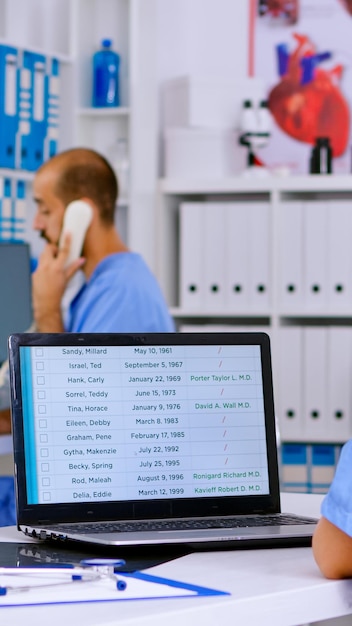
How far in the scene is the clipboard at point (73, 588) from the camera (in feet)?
3.75

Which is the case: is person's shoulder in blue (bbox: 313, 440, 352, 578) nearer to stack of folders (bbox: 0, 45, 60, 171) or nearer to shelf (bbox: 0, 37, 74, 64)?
stack of folders (bbox: 0, 45, 60, 171)

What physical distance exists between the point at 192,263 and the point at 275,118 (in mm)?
753

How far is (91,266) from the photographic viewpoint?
10.9 ft

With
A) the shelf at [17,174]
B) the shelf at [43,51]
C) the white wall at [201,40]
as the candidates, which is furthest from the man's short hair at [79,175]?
the white wall at [201,40]

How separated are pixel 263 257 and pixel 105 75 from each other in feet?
3.14

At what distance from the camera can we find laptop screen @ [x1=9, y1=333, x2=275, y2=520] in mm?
1513

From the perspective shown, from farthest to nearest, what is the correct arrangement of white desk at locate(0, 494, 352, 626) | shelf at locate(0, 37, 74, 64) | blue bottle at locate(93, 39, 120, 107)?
blue bottle at locate(93, 39, 120, 107), shelf at locate(0, 37, 74, 64), white desk at locate(0, 494, 352, 626)

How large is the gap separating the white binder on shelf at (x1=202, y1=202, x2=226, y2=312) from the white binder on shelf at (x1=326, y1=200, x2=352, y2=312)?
405 millimetres

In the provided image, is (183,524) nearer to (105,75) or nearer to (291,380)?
(291,380)

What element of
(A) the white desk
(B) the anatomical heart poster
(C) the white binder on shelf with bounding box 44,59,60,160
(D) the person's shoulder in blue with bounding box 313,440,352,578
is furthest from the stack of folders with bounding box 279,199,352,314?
(D) the person's shoulder in blue with bounding box 313,440,352,578

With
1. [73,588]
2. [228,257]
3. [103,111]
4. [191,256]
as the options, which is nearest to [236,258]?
[228,257]

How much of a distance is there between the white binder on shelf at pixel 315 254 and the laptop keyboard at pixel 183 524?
2703 mm

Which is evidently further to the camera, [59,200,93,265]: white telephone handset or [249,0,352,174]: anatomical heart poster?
[249,0,352,174]: anatomical heart poster

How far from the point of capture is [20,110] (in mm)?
4164
